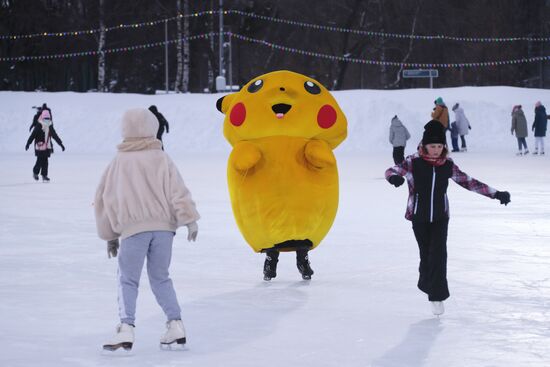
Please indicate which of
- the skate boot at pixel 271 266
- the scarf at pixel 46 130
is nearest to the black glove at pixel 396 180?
the skate boot at pixel 271 266

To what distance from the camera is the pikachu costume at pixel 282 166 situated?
320 inches

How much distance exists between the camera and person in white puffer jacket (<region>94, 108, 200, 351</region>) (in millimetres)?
5555

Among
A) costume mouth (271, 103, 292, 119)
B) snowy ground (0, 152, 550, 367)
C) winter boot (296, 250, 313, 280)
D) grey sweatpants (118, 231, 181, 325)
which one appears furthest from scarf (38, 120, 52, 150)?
grey sweatpants (118, 231, 181, 325)

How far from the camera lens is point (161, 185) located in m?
5.58

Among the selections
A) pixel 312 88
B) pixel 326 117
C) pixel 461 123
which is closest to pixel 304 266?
pixel 326 117

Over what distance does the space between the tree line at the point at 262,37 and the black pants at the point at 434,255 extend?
121ft

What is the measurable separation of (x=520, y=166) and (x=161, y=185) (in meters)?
17.8

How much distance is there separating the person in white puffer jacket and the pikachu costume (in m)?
2.41

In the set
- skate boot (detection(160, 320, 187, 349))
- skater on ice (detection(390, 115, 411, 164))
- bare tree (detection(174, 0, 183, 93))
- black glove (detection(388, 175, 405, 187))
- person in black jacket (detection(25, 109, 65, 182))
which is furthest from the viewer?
bare tree (detection(174, 0, 183, 93))

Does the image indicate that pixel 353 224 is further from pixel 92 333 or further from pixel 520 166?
pixel 520 166

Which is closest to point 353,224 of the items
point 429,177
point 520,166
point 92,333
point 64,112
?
point 429,177

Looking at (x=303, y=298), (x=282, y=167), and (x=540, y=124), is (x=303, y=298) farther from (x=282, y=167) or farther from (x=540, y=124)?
(x=540, y=124)

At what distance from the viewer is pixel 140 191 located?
557 centimetres

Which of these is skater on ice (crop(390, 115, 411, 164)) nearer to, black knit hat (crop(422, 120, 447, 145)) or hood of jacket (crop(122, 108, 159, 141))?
black knit hat (crop(422, 120, 447, 145))
